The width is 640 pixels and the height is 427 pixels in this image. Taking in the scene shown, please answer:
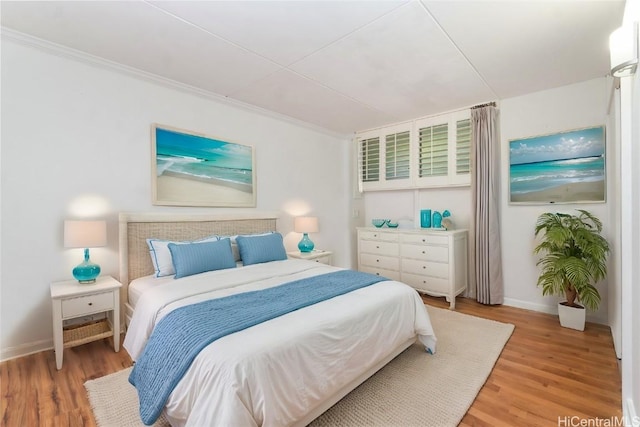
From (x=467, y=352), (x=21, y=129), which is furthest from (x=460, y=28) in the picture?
(x=21, y=129)

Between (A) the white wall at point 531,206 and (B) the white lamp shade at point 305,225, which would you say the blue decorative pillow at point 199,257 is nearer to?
(B) the white lamp shade at point 305,225

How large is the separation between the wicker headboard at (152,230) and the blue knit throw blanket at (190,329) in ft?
4.11

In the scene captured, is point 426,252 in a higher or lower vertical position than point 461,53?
lower

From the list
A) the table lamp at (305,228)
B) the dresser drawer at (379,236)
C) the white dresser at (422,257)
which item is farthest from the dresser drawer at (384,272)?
the table lamp at (305,228)

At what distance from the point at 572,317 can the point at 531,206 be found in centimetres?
125

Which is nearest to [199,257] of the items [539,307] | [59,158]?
[59,158]

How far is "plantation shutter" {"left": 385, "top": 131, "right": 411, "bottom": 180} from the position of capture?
14.7 feet

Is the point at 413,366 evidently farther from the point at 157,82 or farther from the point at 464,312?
the point at 157,82

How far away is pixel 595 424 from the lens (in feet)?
5.30

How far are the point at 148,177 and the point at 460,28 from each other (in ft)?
10.1

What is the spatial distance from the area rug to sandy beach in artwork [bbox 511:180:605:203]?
5.72 feet

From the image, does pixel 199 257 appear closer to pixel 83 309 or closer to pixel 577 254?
pixel 83 309

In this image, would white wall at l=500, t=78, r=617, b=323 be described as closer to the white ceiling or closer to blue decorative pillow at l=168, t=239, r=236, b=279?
the white ceiling

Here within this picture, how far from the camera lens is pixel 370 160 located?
4.96 m
